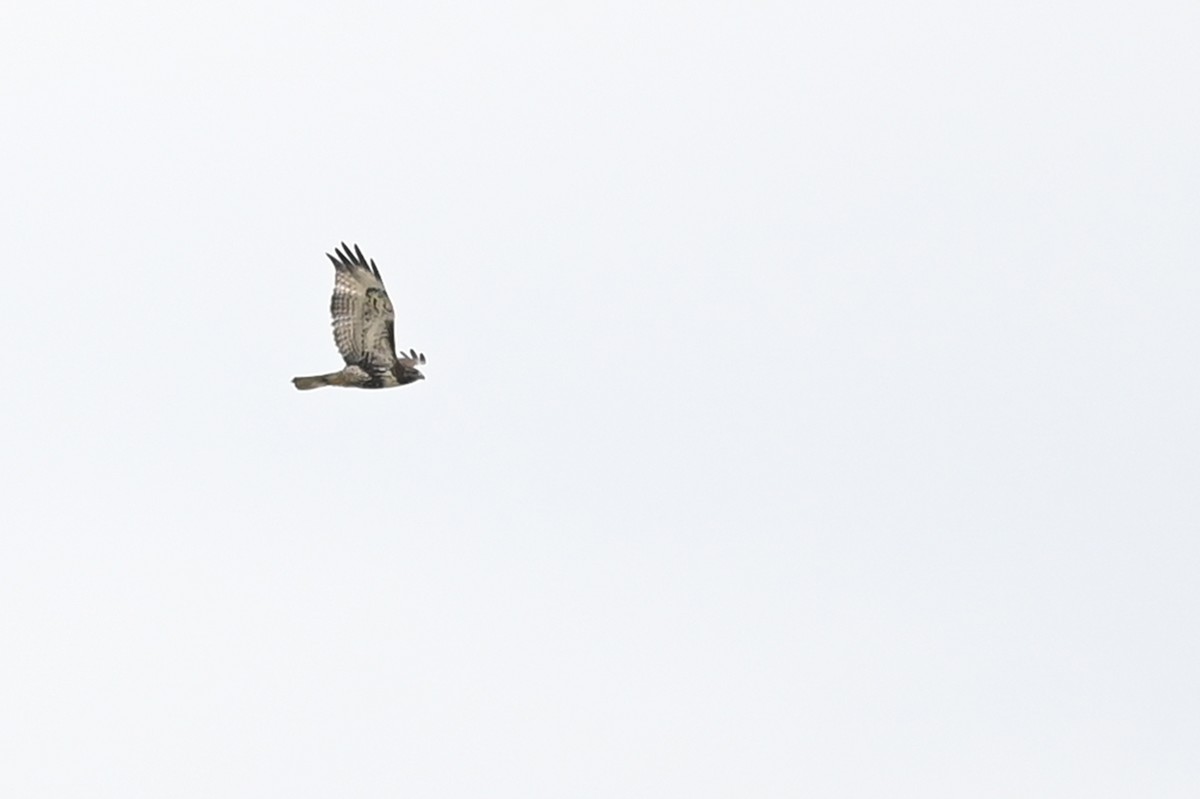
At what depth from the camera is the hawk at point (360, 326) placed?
195125mm

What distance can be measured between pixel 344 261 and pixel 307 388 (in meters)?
2.11

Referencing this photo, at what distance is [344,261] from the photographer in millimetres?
195125

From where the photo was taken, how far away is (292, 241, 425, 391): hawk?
195 m

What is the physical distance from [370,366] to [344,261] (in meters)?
1.74

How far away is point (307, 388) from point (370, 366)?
1069mm

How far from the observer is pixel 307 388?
641ft

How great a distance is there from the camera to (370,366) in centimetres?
19538

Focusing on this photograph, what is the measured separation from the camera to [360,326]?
19525cm
